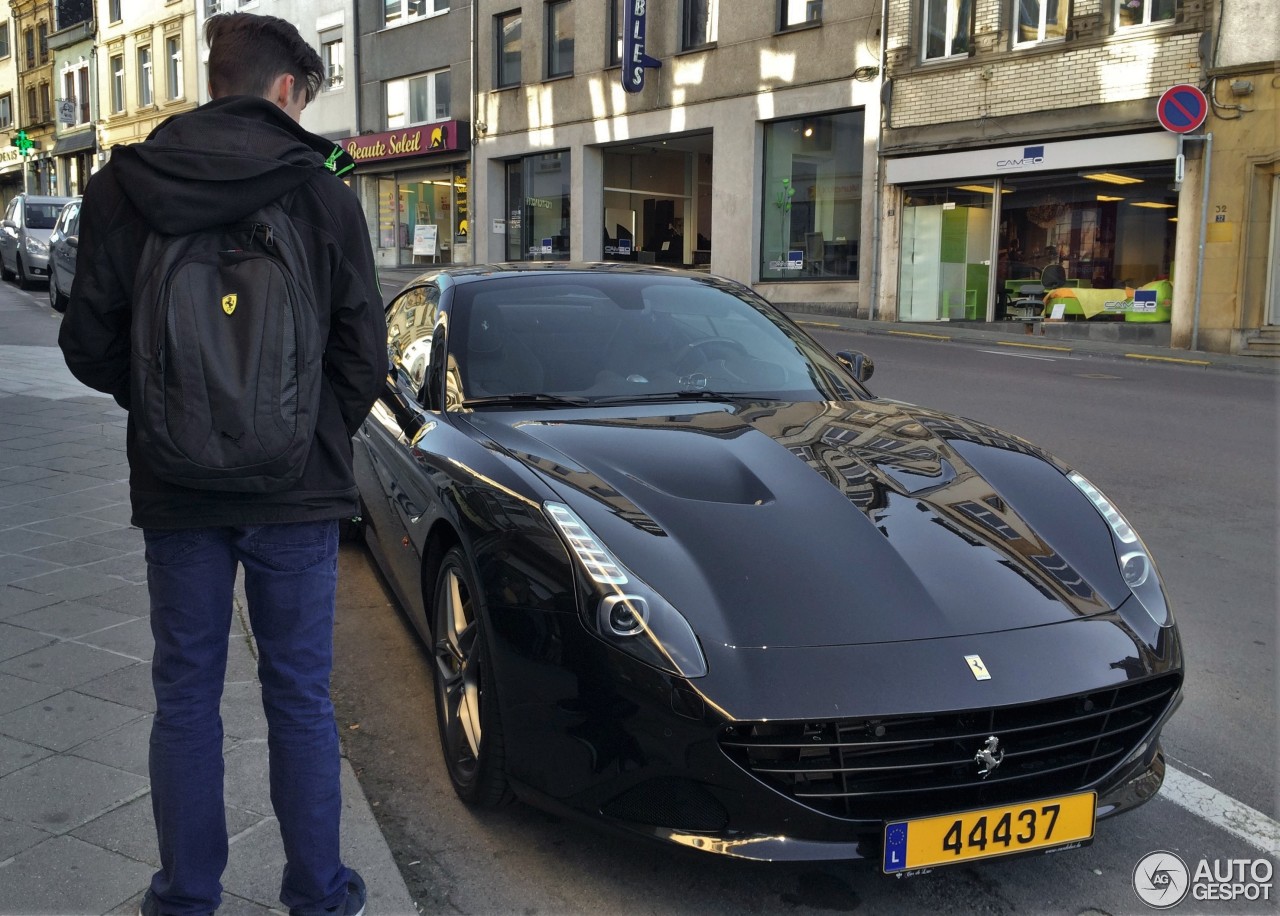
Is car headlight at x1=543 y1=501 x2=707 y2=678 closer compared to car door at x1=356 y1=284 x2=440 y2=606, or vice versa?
car headlight at x1=543 y1=501 x2=707 y2=678

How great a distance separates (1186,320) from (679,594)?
1715 cm

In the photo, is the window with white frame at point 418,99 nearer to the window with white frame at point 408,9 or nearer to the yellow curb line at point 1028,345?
the window with white frame at point 408,9

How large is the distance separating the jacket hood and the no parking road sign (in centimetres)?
1716

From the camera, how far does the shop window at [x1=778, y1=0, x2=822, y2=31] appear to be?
2264cm

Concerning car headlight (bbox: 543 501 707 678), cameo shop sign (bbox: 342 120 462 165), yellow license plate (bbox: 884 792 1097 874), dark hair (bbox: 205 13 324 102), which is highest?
cameo shop sign (bbox: 342 120 462 165)

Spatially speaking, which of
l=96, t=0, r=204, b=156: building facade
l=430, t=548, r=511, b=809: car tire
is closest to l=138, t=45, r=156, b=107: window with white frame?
l=96, t=0, r=204, b=156: building facade

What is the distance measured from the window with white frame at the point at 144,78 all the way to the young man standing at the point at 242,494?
49118mm

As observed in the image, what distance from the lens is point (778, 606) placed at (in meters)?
2.60

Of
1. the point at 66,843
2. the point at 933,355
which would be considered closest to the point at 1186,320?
the point at 933,355

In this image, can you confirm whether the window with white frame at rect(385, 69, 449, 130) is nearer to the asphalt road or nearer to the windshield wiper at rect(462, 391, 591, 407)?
the asphalt road

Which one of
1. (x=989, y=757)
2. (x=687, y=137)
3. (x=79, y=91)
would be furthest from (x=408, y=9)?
(x=989, y=757)

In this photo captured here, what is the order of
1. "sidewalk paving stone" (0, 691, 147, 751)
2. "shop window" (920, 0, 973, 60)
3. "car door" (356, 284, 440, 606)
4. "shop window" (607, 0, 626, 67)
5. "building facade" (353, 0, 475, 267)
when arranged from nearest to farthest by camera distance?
"sidewalk paving stone" (0, 691, 147, 751) < "car door" (356, 284, 440, 606) < "shop window" (920, 0, 973, 60) < "shop window" (607, 0, 626, 67) < "building facade" (353, 0, 475, 267)

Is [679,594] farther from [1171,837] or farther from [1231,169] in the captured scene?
[1231,169]

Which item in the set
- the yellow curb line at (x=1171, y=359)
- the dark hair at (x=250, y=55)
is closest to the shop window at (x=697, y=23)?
the yellow curb line at (x=1171, y=359)
